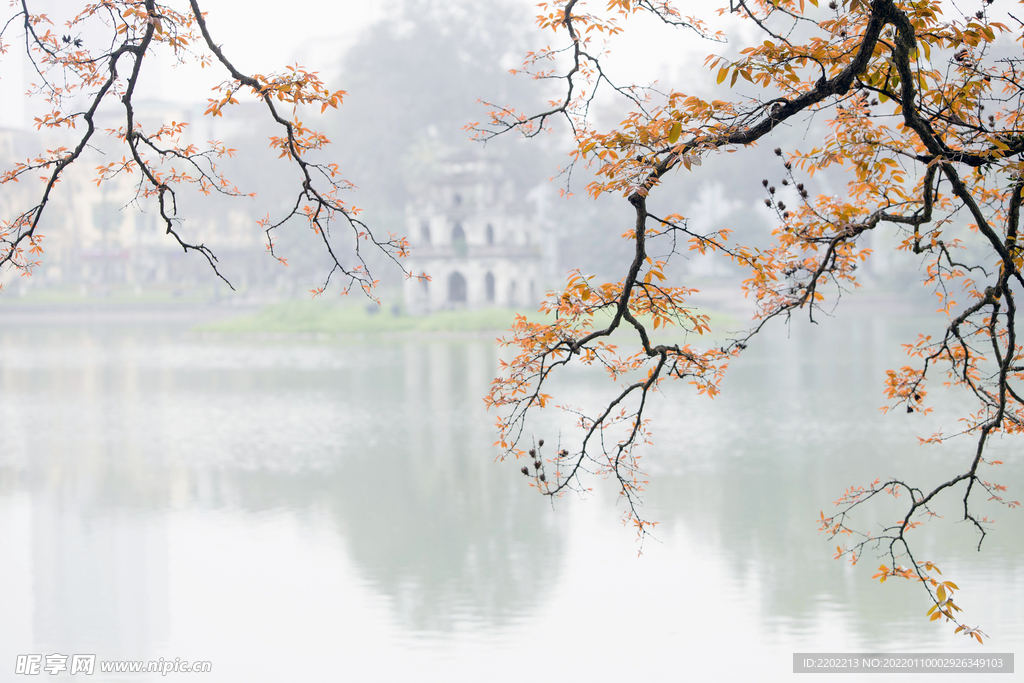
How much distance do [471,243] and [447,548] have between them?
23794 millimetres

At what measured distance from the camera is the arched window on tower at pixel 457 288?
32375 mm

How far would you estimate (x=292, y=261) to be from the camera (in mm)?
38562

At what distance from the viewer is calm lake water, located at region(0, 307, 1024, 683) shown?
6.41m

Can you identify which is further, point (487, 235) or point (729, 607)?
point (487, 235)

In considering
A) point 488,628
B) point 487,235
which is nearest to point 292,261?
point 487,235

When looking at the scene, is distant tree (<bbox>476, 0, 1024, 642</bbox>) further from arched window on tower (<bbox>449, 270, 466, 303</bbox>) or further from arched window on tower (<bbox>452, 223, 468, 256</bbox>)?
arched window on tower (<bbox>449, 270, 466, 303</bbox>)

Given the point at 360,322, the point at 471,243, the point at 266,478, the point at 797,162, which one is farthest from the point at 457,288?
the point at 797,162

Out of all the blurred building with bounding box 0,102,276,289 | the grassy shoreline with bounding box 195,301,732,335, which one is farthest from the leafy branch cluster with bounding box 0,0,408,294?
the blurred building with bounding box 0,102,276,289

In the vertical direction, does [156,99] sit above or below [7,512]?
above

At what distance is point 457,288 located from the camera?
32500 mm

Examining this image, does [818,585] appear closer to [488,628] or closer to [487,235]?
[488,628]

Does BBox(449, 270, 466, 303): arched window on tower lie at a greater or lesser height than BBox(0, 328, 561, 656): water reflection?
greater

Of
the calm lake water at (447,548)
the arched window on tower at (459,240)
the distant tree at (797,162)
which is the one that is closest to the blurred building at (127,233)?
the arched window on tower at (459,240)

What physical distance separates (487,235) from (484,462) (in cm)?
2118
